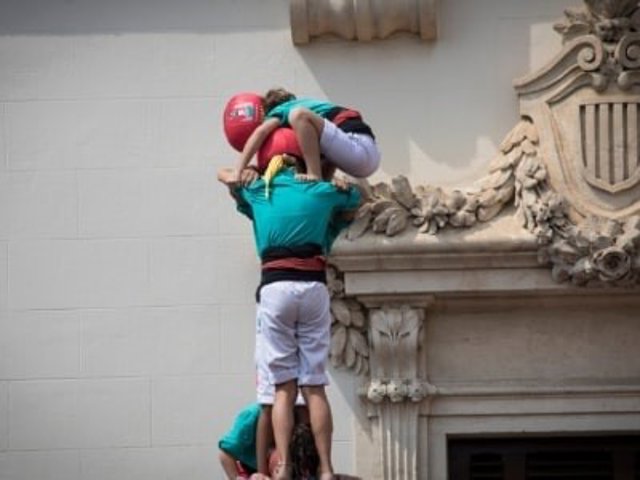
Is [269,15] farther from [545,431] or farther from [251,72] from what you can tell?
[545,431]

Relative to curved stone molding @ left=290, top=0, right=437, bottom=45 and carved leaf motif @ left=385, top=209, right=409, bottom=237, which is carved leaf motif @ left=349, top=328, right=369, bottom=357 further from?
curved stone molding @ left=290, top=0, right=437, bottom=45

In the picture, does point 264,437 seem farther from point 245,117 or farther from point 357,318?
point 357,318

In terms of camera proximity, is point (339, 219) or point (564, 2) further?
point (564, 2)

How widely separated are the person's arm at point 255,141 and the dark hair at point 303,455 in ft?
3.46

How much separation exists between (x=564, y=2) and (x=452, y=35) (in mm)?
545

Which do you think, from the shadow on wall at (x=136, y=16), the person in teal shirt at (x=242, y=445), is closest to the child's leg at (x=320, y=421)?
the person in teal shirt at (x=242, y=445)

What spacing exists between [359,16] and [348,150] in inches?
82.6

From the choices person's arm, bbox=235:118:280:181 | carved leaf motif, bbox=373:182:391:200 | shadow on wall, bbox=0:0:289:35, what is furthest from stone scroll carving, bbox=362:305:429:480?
person's arm, bbox=235:118:280:181

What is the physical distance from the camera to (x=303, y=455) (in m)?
11.7

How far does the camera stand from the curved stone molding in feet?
45.4

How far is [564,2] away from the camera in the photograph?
46.0 feet

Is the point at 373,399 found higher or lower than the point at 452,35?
lower

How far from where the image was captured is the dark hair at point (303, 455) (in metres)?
11.7

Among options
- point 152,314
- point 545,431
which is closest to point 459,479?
point 545,431
